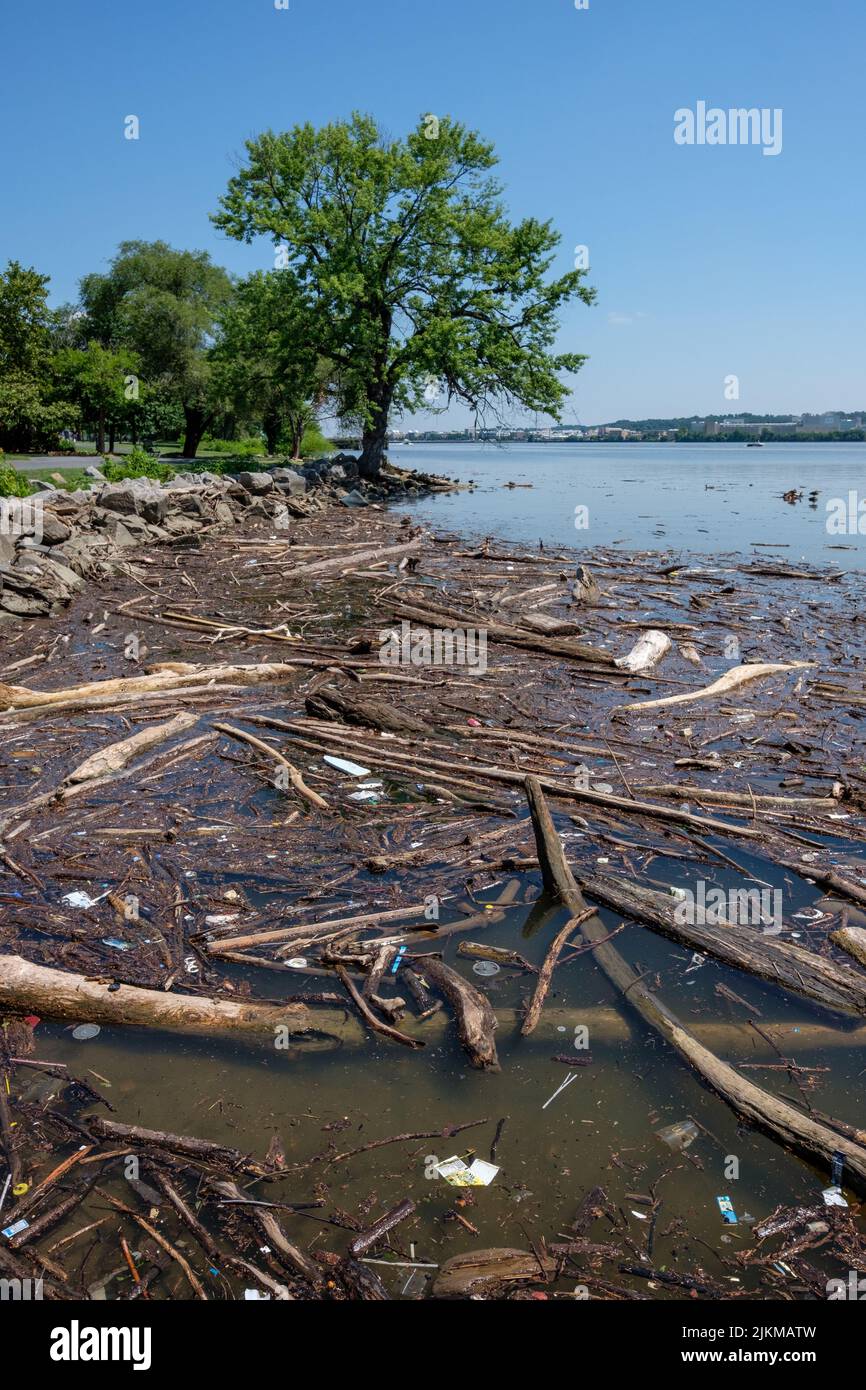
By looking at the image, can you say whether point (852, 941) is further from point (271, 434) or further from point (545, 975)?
point (271, 434)

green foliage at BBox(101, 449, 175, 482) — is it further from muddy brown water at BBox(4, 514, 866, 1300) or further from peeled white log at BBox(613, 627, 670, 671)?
muddy brown water at BBox(4, 514, 866, 1300)

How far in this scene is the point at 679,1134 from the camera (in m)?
3.46

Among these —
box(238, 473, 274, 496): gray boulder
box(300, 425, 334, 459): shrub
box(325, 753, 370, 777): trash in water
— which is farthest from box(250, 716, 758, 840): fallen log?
box(300, 425, 334, 459): shrub

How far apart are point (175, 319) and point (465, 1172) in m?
50.8

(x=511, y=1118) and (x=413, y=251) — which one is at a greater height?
(x=413, y=251)

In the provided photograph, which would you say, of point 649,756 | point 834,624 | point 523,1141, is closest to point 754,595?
point 834,624

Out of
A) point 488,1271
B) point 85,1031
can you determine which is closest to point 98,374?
point 85,1031

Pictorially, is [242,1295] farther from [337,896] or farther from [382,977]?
[337,896]

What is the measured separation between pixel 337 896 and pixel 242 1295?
8.23 ft

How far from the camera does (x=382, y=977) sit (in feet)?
14.3

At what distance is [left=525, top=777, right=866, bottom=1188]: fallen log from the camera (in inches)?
130

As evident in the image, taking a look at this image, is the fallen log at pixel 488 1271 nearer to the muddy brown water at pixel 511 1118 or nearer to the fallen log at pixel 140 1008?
the muddy brown water at pixel 511 1118

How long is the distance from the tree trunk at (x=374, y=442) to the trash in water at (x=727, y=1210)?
40.7 m
